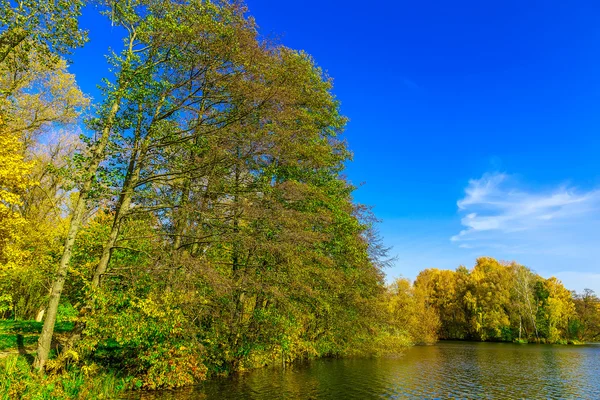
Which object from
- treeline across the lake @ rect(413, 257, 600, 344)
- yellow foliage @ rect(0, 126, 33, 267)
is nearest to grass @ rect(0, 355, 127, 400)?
yellow foliage @ rect(0, 126, 33, 267)

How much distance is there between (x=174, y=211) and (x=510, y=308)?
257ft

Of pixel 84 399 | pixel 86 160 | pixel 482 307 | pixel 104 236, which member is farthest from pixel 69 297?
pixel 482 307

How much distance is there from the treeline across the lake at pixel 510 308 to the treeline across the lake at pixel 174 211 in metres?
58.7

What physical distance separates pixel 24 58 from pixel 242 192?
428 inches

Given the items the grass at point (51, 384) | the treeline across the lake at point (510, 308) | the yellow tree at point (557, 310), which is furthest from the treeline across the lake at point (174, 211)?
the yellow tree at point (557, 310)

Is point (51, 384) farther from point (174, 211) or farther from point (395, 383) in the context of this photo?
point (395, 383)

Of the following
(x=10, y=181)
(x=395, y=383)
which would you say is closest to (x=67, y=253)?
(x=10, y=181)

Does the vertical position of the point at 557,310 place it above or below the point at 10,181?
→ below

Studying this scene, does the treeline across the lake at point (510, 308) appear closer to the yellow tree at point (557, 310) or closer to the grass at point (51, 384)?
the yellow tree at point (557, 310)

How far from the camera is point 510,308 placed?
74.3 metres

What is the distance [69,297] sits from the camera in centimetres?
2006

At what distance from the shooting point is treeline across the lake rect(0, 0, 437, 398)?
14.2m

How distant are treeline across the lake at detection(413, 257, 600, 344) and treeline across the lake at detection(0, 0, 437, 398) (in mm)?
58739

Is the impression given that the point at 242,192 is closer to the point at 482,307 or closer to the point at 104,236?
the point at 104,236
